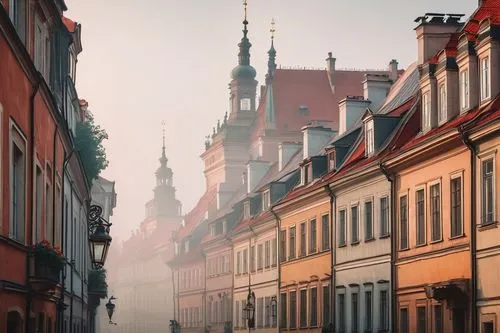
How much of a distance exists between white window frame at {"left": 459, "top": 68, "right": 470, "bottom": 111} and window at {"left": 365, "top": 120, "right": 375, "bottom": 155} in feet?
31.6

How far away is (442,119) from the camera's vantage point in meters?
38.5

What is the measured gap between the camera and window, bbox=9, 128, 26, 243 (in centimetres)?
2062

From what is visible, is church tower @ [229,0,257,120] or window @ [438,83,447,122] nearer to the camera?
window @ [438,83,447,122]

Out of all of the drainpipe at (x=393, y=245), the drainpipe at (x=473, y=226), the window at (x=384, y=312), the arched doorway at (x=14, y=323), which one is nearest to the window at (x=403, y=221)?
the drainpipe at (x=393, y=245)

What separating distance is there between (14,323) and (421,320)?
21119 mm

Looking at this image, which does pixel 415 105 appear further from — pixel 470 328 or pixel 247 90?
pixel 247 90

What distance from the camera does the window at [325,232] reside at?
53.2 m

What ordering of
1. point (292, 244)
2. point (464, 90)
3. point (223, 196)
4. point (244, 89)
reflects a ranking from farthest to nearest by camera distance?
point (244, 89)
point (223, 196)
point (292, 244)
point (464, 90)

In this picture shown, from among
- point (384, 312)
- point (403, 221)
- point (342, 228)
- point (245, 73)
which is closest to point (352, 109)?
point (342, 228)

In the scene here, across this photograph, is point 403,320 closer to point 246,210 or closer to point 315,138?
point 315,138

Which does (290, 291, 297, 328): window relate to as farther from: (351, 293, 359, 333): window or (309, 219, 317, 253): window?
(351, 293, 359, 333): window

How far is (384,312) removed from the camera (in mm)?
44469

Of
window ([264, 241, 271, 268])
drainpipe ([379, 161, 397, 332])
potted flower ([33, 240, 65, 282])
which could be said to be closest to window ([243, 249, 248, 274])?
window ([264, 241, 271, 268])

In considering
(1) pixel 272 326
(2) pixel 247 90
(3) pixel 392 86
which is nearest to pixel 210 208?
(2) pixel 247 90
